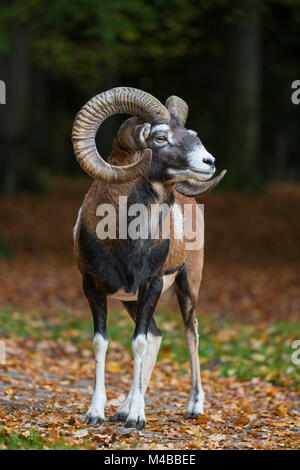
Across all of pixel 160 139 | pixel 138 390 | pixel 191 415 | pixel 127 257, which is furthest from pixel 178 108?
pixel 191 415

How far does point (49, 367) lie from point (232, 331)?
3.67 m

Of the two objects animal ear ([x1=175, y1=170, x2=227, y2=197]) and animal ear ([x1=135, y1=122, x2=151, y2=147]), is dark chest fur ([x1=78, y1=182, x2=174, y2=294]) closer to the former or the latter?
animal ear ([x1=135, y1=122, x2=151, y2=147])

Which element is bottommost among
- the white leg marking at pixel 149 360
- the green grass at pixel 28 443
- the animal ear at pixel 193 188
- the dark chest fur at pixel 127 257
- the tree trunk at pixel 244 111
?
the green grass at pixel 28 443

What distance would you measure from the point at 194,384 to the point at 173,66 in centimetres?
2620

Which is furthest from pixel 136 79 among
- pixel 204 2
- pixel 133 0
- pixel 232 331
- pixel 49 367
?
pixel 49 367

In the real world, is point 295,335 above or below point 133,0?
below

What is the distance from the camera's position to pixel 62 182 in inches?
1302

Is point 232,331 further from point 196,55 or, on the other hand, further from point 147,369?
point 196,55

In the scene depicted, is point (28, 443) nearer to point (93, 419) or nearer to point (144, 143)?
point (93, 419)

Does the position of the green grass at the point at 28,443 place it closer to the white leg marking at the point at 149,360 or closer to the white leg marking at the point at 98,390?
the white leg marking at the point at 98,390

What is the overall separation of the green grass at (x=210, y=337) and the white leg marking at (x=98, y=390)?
140 inches

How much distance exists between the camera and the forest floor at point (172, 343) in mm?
6668

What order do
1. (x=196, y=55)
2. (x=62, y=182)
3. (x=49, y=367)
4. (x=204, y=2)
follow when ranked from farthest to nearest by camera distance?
(x=62, y=182), (x=196, y=55), (x=204, y=2), (x=49, y=367)

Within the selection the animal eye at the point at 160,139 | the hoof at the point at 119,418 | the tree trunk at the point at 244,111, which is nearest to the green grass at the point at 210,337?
the hoof at the point at 119,418
